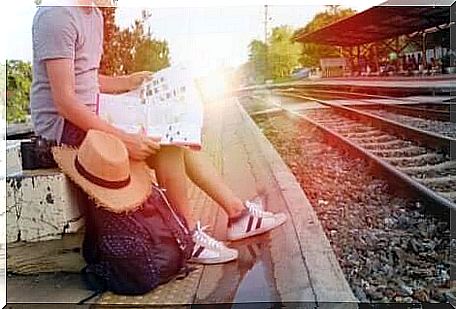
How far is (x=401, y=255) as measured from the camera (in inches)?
139

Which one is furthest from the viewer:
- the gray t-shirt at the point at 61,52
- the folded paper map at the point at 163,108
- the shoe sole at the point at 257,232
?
the shoe sole at the point at 257,232

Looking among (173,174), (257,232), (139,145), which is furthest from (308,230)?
(139,145)

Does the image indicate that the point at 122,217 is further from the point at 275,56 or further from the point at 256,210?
the point at 275,56

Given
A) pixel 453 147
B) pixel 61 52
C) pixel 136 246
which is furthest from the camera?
pixel 453 147

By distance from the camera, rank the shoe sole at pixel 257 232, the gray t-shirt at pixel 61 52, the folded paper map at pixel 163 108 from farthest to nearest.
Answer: the shoe sole at pixel 257 232 → the folded paper map at pixel 163 108 → the gray t-shirt at pixel 61 52

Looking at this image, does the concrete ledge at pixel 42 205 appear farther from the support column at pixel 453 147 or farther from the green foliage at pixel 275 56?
the support column at pixel 453 147

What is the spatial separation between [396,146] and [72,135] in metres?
1.60

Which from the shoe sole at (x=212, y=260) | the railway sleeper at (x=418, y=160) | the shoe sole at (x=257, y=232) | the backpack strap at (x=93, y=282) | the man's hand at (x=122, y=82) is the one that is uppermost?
the man's hand at (x=122, y=82)

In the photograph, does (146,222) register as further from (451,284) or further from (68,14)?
(451,284)

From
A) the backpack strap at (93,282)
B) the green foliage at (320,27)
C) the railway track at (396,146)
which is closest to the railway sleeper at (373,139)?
the railway track at (396,146)

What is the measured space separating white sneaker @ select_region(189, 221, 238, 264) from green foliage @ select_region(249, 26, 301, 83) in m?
0.81

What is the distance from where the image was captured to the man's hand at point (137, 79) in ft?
11.4

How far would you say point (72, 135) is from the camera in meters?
3.41

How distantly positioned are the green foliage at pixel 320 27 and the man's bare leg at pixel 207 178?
2.29 feet
